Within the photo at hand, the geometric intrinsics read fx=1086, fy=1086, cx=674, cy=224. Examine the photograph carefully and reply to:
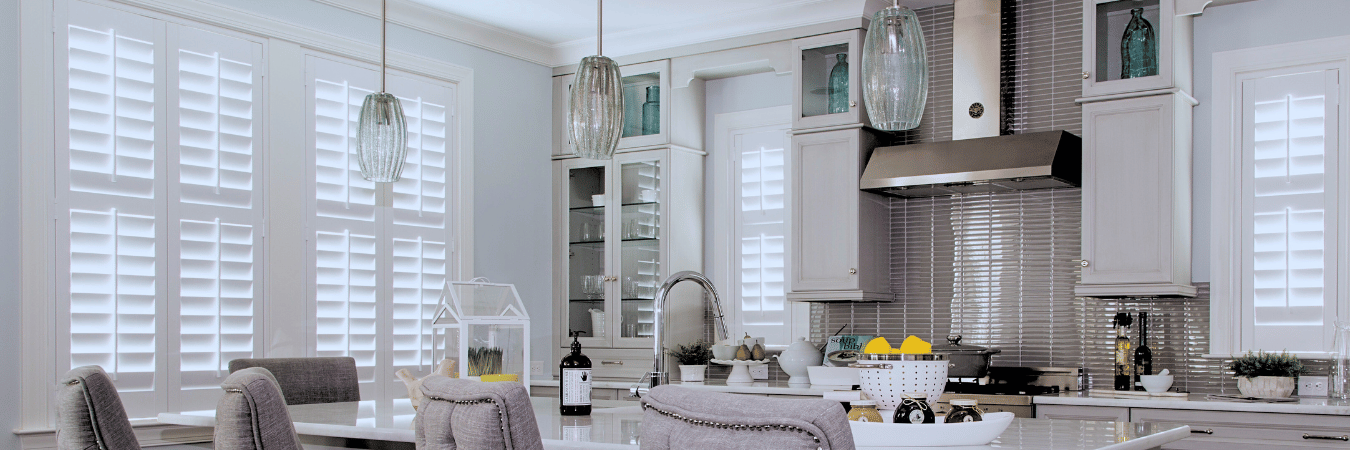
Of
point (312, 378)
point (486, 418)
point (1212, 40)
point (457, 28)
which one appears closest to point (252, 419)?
point (486, 418)

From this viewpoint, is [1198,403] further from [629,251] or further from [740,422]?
[740,422]

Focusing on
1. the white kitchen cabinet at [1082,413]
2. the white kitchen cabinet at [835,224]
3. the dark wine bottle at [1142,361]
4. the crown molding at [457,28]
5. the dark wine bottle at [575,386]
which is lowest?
the white kitchen cabinet at [1082,413]

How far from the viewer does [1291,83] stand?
385 centimetres

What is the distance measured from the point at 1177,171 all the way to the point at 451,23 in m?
3.03

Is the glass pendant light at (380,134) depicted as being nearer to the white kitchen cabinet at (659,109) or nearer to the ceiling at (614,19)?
the ceiling at (614,19)

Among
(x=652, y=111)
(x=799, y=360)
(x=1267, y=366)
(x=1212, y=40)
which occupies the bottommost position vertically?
(x=799, y=360)

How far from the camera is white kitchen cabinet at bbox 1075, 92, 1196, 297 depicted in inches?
147

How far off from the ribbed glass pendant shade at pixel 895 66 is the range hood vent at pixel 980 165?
71.8 inches

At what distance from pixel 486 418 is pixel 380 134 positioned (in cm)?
174

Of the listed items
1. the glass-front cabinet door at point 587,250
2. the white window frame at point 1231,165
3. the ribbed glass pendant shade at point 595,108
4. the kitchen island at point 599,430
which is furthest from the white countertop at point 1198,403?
the glass-front cabinet door at point 587,250

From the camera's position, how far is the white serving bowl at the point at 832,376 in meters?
4.32

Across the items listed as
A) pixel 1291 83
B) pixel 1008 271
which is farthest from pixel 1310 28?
pixel 1008 271

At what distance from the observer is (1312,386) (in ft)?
12.1

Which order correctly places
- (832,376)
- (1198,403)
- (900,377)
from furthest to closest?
(832,376) < (1198,403) < (900,377)
